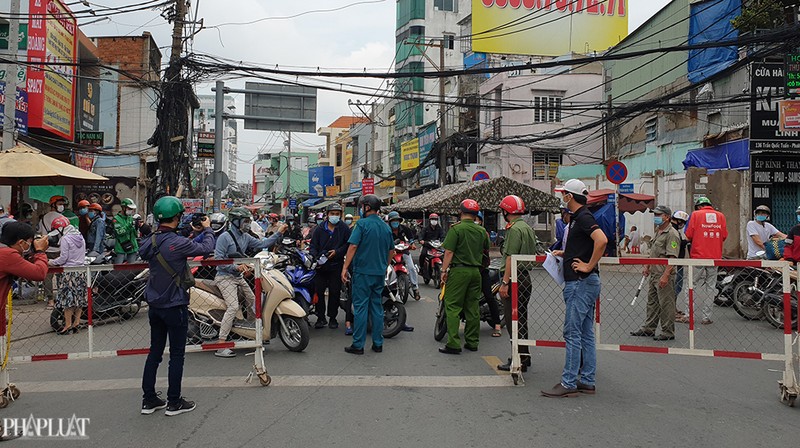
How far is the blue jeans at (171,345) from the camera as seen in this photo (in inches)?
189

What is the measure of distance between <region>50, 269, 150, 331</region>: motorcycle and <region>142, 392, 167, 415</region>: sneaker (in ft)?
13.6

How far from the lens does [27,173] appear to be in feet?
28.8

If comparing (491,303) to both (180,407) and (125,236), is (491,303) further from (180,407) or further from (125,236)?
(125,236)

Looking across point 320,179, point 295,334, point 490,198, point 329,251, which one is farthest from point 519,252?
point 320,179

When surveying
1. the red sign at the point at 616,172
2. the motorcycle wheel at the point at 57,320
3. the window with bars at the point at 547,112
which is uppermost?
the window with bars at the point at 547,112

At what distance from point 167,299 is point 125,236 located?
7.46 m

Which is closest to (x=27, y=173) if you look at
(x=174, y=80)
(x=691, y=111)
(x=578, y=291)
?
(x=174, y=80)

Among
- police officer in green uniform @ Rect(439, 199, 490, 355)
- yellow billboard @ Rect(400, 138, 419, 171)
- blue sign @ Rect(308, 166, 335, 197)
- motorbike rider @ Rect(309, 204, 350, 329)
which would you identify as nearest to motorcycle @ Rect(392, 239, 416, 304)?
motorbike rider @ Rect(309, 204, 350, 329)

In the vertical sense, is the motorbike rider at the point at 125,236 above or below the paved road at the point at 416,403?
above

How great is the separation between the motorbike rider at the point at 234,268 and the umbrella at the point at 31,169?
12.0ft

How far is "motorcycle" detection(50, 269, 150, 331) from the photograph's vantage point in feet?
28.7

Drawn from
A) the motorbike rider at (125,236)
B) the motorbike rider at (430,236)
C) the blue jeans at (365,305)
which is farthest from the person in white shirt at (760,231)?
the motorbike rider at (125,236)

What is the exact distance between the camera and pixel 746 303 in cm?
938

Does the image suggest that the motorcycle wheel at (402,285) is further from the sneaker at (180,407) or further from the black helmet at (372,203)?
the sneaker at (180,407)
